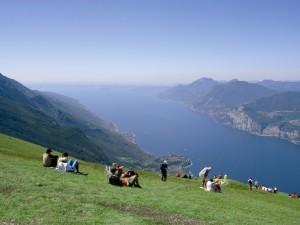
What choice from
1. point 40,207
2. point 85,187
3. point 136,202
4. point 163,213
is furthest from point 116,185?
point 40,207

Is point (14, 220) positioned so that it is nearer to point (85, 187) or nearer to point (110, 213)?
point (110, 213)

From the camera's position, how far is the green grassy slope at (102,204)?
2631 centimetres

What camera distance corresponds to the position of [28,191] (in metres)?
31.3

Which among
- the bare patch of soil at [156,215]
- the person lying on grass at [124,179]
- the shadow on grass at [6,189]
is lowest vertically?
the bare patch of soil at [156,215]

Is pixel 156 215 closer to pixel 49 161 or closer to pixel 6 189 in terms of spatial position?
pixel 6 189

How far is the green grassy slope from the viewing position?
26312 millimetres

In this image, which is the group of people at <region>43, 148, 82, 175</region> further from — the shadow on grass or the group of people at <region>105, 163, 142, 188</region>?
the shadow on grass

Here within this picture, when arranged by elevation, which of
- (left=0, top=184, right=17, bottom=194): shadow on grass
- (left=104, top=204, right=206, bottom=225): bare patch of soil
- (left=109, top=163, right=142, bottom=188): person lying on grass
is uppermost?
(left=109, top=163, right=142, bottom=188): person lying on grass

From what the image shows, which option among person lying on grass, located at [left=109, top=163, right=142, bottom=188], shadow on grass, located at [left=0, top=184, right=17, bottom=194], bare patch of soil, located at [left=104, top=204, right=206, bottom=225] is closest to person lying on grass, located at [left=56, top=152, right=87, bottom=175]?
person lying on grass, located at [left=109, top=163, right=142, bottom=188]

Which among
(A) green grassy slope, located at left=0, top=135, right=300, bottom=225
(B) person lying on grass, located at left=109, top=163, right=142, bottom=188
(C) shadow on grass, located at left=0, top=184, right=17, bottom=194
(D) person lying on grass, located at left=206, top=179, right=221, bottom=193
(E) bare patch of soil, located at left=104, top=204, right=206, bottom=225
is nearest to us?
(A) green grassy slope, located at left=0, top=135, right=300, bottom=225

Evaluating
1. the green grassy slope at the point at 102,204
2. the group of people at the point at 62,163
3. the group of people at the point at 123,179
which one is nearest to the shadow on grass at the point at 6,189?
the green grassy slope at the point at 102,204

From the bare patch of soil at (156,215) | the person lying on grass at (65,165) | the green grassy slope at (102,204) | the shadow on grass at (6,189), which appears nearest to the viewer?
the green grassy slope at (102,204)

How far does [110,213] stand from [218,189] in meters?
23.2

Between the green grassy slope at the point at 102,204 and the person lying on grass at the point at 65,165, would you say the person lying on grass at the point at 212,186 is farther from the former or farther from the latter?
the person lying on grass at the point at 65,165
